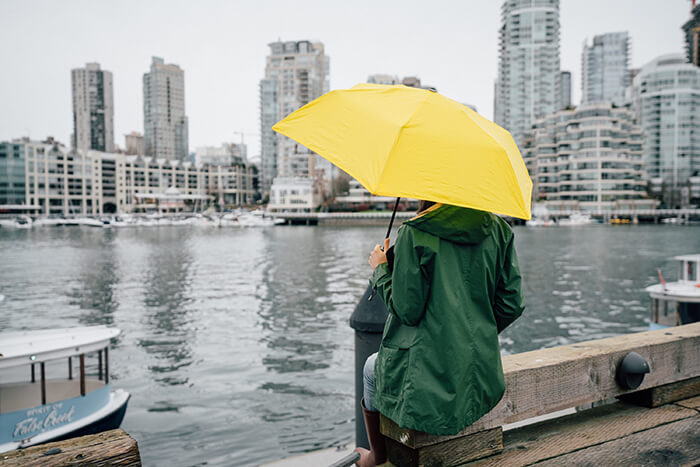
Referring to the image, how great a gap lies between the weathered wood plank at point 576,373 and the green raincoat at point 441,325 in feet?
0.81

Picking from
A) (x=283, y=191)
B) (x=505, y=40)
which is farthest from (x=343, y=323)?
(x=505, y=40)

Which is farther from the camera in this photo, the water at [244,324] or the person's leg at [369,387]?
the water at [244,324]

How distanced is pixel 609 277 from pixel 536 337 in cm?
1948

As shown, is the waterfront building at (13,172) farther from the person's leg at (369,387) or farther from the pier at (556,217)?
the person's leg at (369,387)

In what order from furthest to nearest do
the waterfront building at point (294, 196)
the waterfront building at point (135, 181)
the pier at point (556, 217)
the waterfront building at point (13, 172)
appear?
the waterfront building at point (135, 181), the waterfront building at point (13, 172), the waterfront building at point (294, 196), the pier at point (556, 217)

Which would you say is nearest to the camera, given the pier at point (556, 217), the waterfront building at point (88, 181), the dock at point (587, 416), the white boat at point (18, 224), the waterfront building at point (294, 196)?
the dock at point (587, 416)

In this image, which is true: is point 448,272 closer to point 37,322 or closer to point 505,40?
point 37,322

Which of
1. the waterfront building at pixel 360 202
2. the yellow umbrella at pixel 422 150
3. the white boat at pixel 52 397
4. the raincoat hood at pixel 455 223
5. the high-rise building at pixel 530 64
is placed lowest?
the white boat at pixel 52 397

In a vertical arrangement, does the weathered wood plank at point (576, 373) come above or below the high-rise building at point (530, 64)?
below

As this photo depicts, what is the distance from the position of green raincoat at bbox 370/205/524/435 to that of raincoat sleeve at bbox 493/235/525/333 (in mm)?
115

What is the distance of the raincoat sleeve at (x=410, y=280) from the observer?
228 cm

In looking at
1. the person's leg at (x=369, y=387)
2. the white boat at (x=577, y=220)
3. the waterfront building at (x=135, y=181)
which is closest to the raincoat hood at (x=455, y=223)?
the person's leg at (x=369, y=387)

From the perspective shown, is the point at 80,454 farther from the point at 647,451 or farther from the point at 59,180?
the point at 59,180

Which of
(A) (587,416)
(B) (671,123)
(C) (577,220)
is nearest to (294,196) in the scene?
(C) (577,220)
